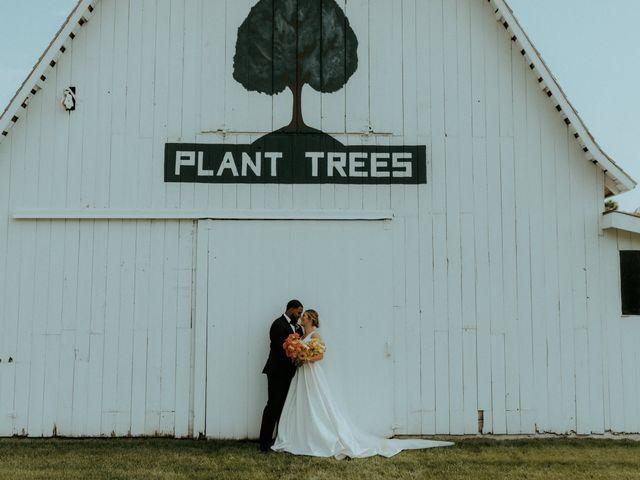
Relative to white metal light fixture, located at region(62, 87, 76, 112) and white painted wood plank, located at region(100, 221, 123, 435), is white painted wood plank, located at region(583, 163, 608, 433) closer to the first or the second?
white painted wood plank, located at region(100, 221, 123, 435)

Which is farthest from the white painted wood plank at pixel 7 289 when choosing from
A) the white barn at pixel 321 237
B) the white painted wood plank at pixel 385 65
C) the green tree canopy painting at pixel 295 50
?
the white painted wood plank at pixel 385 65

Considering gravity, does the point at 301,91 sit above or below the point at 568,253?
above

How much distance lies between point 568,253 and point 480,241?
1.34 metres

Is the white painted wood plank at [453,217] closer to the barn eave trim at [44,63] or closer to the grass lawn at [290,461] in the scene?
the grass lawn at [290,461]

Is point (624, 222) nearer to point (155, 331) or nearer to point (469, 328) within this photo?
point (469, 328)

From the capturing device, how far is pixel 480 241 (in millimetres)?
9719

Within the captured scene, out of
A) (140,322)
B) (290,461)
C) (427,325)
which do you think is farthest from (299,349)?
(140,322)

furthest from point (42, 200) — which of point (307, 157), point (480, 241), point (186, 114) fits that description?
point (480, 241)

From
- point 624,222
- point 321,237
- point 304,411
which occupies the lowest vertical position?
point 304,411

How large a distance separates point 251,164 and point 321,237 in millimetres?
1530

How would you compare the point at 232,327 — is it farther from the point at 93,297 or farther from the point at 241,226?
the point at 93,297

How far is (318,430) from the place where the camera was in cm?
854

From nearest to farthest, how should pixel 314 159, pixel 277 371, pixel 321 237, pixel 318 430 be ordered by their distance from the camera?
pixel 318 430 < pixel 277 371 < pixel 321 237 < pixel 314 159

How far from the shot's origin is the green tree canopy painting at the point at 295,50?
9.77m
